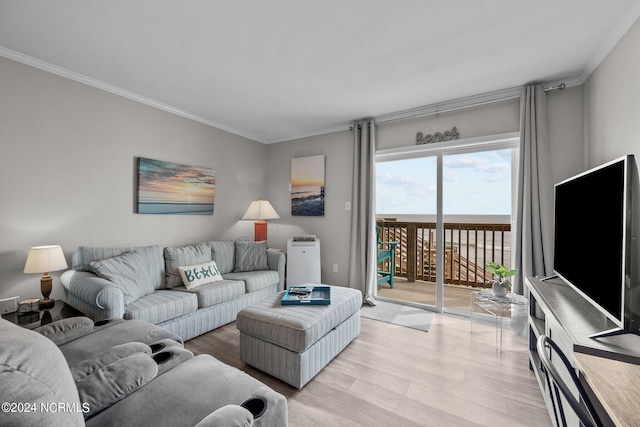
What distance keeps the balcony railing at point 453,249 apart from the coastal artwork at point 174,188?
240 cm

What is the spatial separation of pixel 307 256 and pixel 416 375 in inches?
76.7

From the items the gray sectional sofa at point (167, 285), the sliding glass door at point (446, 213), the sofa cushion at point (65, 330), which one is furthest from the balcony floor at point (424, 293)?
the sofa cushion at point (65, 330)

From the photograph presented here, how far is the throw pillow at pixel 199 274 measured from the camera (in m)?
2.67

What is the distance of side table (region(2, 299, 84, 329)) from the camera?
1.73 metres

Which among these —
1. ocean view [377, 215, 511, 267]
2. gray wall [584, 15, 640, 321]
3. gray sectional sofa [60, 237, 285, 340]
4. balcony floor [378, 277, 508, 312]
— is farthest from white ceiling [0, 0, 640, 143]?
balcony floor [378, 277, 508, 312]

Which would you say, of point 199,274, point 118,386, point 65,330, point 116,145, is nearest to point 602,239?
point 118,386

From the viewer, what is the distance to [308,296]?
227cm

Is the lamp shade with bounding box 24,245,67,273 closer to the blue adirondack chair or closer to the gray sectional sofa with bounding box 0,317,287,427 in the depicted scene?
the gray sectional sofa with bounding box 0,317,287,427

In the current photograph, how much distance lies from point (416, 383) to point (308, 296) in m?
0.99

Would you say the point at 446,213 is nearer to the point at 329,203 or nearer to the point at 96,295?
the point at 329,203

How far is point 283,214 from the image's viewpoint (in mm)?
4383

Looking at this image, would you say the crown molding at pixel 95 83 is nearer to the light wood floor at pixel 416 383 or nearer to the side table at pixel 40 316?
the side table at pixel 40 316

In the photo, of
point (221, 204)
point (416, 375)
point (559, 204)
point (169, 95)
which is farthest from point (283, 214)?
point (559, 204)

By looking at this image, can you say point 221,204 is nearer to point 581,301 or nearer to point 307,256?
point 307,256
